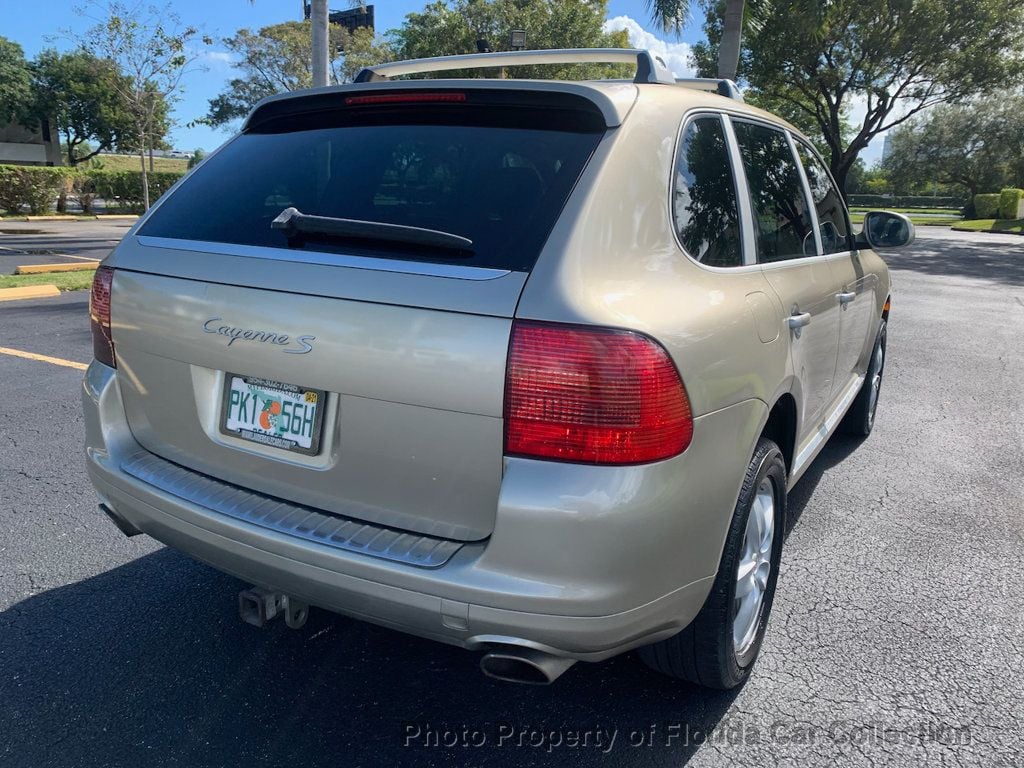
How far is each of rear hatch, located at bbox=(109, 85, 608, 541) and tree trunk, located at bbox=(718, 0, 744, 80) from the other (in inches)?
503

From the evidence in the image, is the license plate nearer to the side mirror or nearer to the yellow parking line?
the side mirror

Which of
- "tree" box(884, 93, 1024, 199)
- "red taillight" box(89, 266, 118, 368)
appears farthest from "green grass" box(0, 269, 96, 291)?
"tree" box(884, 93, 1024, 199)

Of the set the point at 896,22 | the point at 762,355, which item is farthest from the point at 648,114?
the point at 896,22

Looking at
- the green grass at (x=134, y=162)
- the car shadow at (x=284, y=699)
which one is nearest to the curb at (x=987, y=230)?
the car shadow at (x=284, y=699)

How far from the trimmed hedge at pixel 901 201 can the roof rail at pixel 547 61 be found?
69.1 meters

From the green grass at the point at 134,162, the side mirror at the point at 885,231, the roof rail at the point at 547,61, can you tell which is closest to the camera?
the roof rail at the point at 547,61

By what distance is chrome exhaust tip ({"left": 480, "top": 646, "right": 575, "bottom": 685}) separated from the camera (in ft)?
6.18

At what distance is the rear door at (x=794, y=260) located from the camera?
2756 millimetres

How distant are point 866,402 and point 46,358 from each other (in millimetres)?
6092

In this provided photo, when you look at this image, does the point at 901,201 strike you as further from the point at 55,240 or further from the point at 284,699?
the point at 284,699

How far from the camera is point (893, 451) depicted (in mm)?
4977

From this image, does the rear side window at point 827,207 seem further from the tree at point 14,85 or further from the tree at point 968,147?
the tree at point 968,147

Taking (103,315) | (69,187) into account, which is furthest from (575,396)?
(69,187)

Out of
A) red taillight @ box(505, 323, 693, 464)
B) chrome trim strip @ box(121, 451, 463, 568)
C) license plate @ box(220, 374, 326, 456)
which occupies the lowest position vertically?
chrome trim strip @ box(121, 451, 463, 568)
